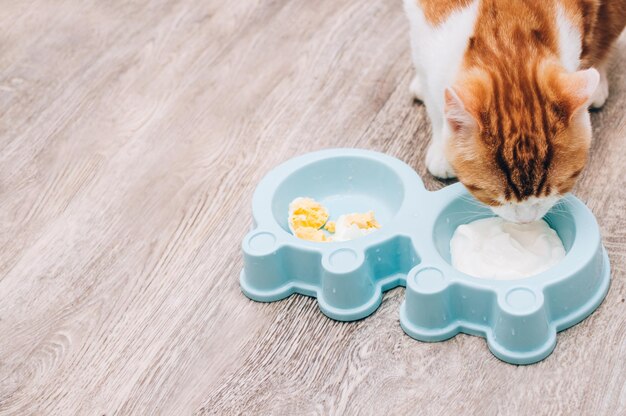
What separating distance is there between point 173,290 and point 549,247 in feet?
2.36

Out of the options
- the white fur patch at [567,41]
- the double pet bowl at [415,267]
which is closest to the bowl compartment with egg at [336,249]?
the double pet bowl at [415,267]

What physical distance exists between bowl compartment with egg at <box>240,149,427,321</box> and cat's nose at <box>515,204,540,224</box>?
0.19 meters

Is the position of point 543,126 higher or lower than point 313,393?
higher

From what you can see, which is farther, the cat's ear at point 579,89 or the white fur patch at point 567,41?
the white fur patch at point 567,41

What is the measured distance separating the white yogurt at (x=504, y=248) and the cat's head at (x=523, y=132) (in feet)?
0.35

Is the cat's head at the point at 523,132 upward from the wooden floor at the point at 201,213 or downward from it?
upward

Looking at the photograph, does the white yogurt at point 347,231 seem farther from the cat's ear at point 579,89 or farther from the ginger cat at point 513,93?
the cat's ear at point 579,89

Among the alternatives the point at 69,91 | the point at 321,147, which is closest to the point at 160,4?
the point at 69,91

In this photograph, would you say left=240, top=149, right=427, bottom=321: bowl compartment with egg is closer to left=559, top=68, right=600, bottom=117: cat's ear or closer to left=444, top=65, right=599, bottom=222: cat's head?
left=444, top=65, right=599, bottom=222: cat's head

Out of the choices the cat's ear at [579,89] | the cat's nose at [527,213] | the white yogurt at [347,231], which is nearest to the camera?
the cat's ear at [579,89]

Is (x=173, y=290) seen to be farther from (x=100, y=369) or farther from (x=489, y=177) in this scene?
(x=489, y=177)

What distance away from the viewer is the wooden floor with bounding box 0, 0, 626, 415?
137 cm

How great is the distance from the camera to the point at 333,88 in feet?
6.64

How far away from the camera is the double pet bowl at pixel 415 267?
4.43 ft
